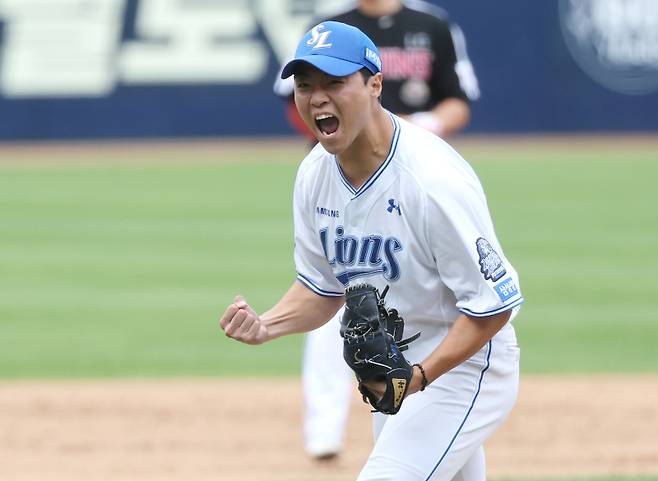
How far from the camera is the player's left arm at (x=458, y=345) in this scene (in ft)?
11.7

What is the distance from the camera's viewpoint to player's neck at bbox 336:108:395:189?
3695 mm

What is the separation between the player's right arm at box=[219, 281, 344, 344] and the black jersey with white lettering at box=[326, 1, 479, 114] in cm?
238

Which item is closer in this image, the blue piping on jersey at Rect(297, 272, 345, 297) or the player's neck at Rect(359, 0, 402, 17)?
the blue piping on jersey at Rect(297, 272, 345, 297)

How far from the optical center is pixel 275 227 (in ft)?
46.4

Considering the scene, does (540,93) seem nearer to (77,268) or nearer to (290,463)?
(77,268)

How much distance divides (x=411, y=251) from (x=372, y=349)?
37cm

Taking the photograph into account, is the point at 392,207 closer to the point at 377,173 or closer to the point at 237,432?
the point at 377,173

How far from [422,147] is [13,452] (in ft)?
12.0

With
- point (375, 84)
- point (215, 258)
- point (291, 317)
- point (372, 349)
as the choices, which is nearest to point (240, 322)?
point (291, 317)

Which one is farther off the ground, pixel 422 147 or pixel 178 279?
pixel 422 147

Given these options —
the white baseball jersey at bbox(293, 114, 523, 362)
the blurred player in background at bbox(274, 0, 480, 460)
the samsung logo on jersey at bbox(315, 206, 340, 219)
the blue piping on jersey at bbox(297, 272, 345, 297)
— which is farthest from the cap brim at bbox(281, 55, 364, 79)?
the blurred player in background at bbox(274, 0, 480, 460)

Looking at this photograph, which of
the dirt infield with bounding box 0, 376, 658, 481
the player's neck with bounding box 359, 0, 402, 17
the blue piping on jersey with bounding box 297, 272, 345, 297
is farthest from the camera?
the player's neck with bounding box 359, 0, 402, 17

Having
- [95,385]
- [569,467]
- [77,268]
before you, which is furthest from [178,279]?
[569,467]

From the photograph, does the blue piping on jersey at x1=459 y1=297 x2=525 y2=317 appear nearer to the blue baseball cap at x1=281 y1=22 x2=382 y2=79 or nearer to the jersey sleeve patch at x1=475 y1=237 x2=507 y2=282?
the jersey sleeve patch at x1=475 y1=237 x2=507 y2=282
